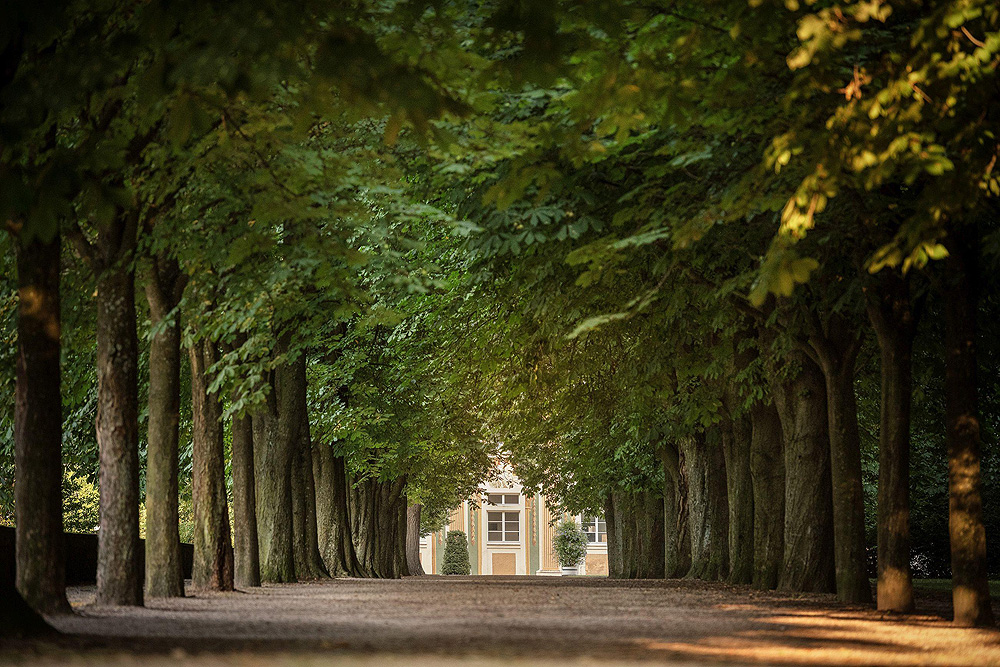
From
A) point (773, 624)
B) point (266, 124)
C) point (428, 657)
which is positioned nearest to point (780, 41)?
point (266, 124)

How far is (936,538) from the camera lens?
3697 cm

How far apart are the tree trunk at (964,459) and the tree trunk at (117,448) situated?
8.70 meters

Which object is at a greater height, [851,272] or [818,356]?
[851,272]

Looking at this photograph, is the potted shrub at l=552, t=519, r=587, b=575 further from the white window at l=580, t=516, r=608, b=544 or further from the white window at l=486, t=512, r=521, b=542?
the white window at l=486, t=512, r=521, b=542

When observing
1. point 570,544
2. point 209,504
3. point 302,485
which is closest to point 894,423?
point 209,504

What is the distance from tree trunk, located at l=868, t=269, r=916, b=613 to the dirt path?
0.79m

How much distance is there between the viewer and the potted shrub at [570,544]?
286ft

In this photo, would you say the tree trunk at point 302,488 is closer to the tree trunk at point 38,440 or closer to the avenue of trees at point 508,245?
the avenue of trees at point 508,245

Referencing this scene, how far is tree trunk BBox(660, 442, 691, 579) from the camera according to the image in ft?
114

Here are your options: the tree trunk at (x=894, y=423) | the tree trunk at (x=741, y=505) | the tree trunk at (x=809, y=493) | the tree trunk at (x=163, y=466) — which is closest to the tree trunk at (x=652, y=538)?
the tree trunk at (x=741, y=505)

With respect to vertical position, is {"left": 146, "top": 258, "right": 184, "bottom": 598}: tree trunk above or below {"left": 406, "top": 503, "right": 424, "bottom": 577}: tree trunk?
above

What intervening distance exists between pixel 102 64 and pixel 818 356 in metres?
12.5

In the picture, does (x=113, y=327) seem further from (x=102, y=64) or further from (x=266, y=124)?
(x=102, y=64)

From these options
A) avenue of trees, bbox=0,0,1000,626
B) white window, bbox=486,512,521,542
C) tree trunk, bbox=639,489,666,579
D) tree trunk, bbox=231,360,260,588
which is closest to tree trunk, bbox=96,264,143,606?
avenue of trees, bbox=0,0,1000,626
